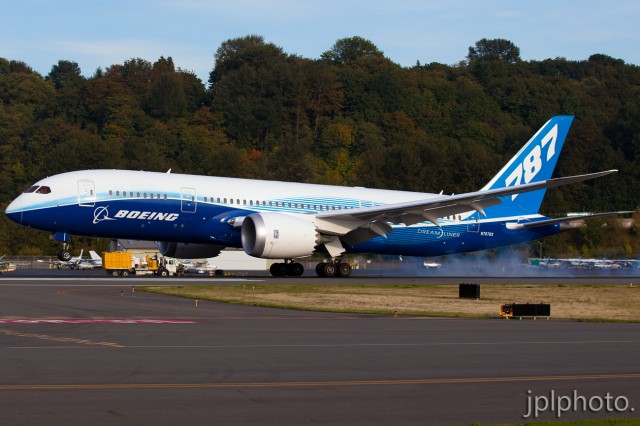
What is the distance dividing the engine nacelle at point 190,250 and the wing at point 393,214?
18.2ft

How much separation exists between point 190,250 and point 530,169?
1884 cm

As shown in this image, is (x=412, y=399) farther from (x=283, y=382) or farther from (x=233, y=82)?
(x=233, y=82)

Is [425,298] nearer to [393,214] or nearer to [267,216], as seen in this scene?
[267,216]

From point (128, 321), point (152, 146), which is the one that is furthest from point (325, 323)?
point (152, 146)

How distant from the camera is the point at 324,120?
14425cm

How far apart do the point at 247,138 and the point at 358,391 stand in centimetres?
12923

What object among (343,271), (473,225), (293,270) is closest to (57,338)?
(293,270)

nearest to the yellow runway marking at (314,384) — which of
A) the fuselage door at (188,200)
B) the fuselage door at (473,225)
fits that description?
the fuselage door at (188,200)

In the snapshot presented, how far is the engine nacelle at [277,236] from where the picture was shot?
43.4 metres

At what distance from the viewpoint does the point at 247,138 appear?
14138 cm

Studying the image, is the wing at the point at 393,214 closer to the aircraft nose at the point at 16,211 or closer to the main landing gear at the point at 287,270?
the main landing gear at the point at 287,270

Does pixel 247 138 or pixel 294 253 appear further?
pixel 247 138

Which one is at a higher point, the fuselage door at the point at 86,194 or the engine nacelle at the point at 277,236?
the fuselage door at the point at 86,194

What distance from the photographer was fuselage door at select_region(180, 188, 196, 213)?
4400 centimetres
